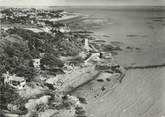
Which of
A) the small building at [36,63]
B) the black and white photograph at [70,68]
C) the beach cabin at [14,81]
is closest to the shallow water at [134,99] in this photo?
the black and white photograph at [70,68]

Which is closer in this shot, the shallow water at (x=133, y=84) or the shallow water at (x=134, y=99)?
→ the shallow water at (x=134, y=99)

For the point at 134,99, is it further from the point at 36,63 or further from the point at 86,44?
the point at 86,44

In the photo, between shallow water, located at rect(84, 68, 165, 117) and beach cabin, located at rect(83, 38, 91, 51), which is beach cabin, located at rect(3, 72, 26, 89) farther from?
beach cabin, located at rect(83, 38, 91, 51)

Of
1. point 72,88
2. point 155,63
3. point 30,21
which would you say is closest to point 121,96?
point 72,88

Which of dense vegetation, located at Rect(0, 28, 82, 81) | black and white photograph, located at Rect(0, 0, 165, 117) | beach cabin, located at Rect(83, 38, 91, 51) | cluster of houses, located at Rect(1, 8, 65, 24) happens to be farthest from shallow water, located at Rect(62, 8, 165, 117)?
dense vegetation, located at Rect(0, 28, 82, 81)

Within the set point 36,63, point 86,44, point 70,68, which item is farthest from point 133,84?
point 36,63

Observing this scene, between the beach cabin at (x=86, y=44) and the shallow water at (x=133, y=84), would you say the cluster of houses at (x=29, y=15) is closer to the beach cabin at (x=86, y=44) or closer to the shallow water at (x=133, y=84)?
the shallow water at (x=133, y=84)

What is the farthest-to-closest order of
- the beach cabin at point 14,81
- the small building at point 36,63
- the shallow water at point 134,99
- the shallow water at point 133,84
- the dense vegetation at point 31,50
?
the small building at point 36,63 < the dense vegetation at point 31,50 < the beach cabin at point 14,81 < the shallow water at point 133,84 < the shallow water at point 134,99

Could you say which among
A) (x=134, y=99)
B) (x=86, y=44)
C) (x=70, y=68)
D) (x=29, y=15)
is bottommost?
(x=134, y=99)
